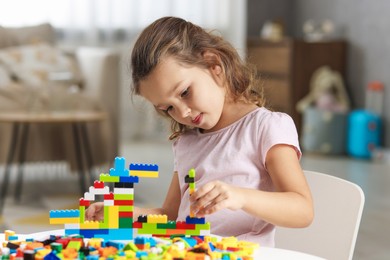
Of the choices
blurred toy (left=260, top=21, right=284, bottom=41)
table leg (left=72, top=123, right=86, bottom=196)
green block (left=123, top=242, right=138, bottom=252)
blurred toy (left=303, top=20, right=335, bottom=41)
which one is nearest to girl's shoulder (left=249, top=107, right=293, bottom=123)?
green block (left=123, top=242, right=138, bottom=252)

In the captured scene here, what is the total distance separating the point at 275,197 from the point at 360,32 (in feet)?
13.4

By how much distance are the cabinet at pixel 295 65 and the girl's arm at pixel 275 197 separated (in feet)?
12.5

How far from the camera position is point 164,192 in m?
3.43

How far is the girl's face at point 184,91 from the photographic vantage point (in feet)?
3.38

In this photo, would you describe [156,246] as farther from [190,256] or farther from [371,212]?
[371,212]

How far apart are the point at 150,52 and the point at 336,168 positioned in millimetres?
3200

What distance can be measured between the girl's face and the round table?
228 cm

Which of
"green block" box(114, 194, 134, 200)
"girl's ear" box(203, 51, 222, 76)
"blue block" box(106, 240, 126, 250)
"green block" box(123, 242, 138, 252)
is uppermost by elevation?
"girl's ear" box(203, 51, 222, 76)

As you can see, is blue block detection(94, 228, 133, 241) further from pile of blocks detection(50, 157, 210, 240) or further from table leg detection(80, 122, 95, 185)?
table leg detection(80, 122, 95, 185)

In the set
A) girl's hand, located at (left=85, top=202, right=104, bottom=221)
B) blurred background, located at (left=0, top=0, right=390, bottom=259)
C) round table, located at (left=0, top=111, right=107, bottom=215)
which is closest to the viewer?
girl's hand, located at (left=85, top=202, right=104, bottom=221)

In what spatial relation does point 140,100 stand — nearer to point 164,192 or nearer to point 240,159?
point 164,192

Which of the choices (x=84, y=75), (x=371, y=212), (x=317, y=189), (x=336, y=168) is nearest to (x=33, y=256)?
(x=317, y=189)

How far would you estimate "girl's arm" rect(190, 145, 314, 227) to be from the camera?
2.72 ft

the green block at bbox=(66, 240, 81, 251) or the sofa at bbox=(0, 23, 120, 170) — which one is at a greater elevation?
the green block at bbox=(66, 240, 81, 251)
